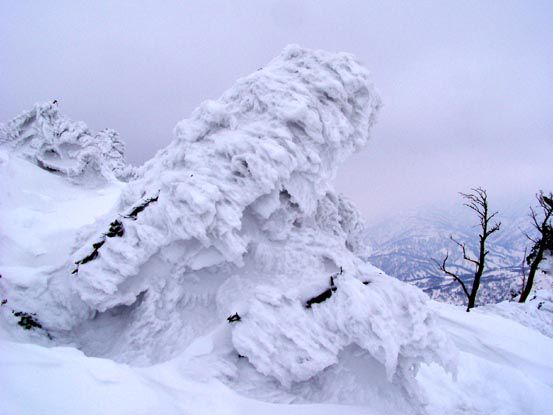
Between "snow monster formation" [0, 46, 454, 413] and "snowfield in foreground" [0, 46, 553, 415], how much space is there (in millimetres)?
45

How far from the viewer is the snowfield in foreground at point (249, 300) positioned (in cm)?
638

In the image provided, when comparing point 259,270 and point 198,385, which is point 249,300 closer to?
point 259,270

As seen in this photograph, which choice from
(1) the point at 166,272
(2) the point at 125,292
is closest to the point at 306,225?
(1) the point at 166,272

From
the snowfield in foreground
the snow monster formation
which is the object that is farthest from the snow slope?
the snow monster formation

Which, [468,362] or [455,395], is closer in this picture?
[455,395]

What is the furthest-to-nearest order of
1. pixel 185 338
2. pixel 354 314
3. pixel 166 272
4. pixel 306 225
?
1. pixel 306 225
2. pixel 166 272
3. pixel 185 338
4. pixel 354 314

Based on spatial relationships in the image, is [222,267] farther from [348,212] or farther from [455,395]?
[455,395]

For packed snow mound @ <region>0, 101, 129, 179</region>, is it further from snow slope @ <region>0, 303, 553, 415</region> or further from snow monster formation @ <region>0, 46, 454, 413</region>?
snow slope @ <region>0, 303, 553, 415</region>

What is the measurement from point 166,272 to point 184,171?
3.20 meters

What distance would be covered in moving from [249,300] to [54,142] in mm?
Answer: 30932

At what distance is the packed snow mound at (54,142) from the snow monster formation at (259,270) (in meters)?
20.8

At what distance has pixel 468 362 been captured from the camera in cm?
1047

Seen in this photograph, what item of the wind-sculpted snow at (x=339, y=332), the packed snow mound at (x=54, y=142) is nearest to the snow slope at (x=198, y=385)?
the wind-sculpted snow at (x=339, y=332)

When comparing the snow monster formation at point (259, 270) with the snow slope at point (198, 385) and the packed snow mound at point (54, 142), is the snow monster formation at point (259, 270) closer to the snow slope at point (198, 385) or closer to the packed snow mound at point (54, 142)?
the snow slope at point (198, 385)
